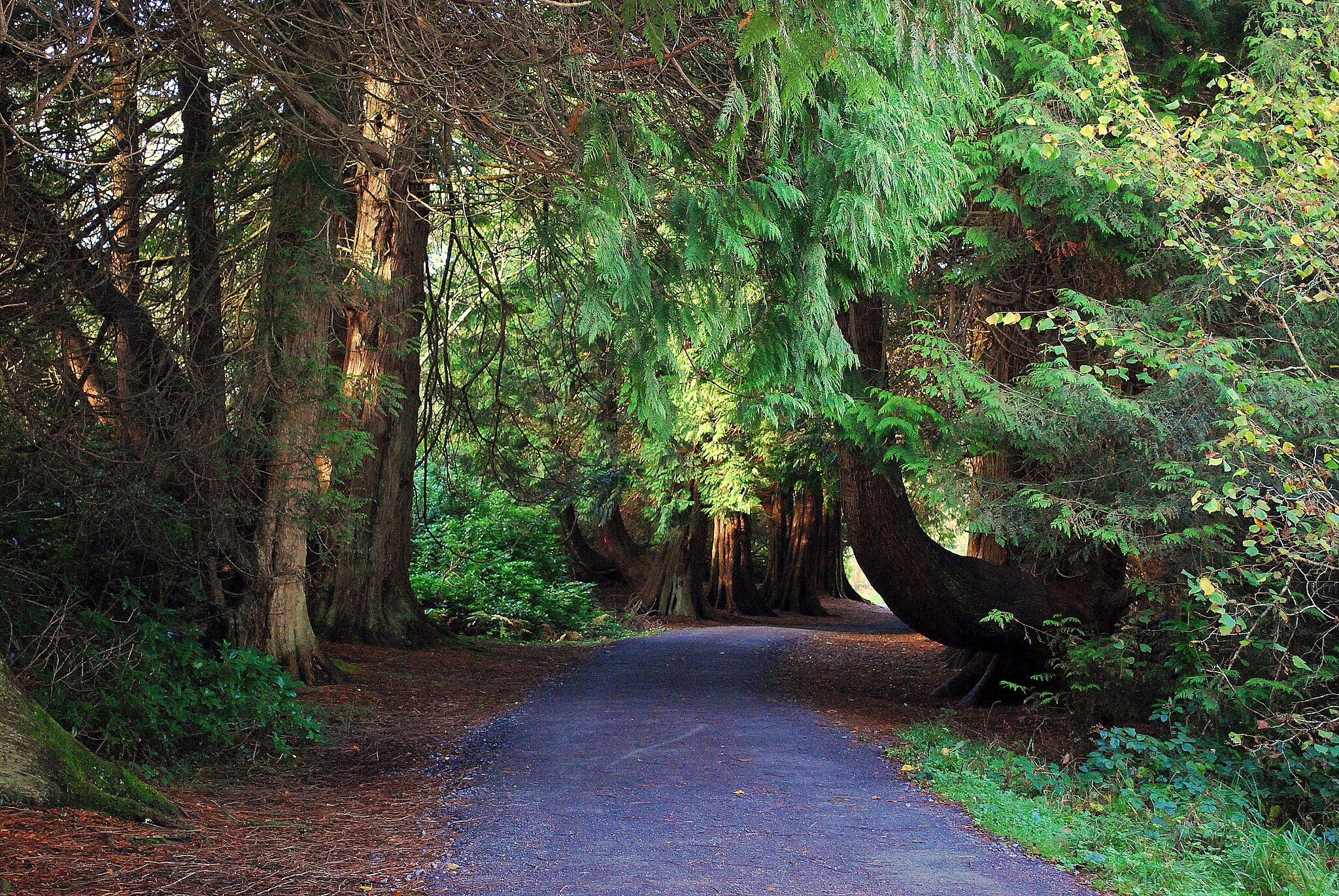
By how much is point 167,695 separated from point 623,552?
2127cm

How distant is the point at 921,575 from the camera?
33.8 ft

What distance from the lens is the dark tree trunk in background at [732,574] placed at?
2381cm

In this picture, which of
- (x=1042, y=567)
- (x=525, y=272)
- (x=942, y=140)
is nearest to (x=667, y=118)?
(x=942, y=140)

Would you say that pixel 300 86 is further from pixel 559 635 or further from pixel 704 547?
pixel 704 547

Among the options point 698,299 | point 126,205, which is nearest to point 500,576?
point 698,299

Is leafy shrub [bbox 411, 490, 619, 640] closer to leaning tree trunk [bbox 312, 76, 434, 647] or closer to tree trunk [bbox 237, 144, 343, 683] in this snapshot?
leaning tree trunk [bbox 312, 76, 434, 647]

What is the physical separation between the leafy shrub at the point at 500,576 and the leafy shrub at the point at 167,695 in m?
5.93

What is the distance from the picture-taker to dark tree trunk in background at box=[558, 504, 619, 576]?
25.8 meters

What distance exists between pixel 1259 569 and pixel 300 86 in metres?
7.51

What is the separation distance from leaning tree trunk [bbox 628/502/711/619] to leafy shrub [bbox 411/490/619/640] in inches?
99.9

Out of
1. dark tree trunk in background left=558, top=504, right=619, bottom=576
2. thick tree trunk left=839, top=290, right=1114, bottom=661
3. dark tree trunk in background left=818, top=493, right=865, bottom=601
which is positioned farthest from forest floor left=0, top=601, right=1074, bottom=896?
dark tree trunk in background left=818, top=493, right=865, bottom=601

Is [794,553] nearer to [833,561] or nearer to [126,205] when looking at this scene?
[833,561]

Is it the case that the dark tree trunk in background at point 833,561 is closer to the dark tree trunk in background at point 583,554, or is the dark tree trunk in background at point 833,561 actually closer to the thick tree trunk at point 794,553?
the thick tree trunk at point 794,553

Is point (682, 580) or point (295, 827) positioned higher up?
point (682, 580)
